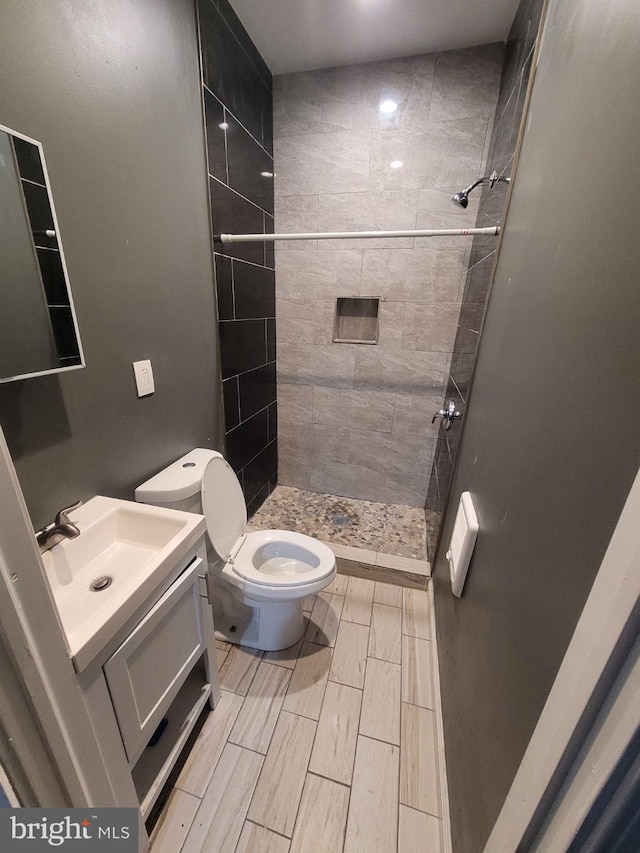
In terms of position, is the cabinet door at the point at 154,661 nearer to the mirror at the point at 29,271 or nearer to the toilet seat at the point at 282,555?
the toilet seat at the point at 282,555

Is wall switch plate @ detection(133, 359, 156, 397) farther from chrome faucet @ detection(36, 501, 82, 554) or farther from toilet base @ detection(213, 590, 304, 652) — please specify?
toilet base @ detection(213, 590, 304, 652)

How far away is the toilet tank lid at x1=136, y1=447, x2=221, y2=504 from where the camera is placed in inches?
47.2

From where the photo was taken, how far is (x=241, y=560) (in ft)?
4.68

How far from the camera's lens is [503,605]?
73 centimetres

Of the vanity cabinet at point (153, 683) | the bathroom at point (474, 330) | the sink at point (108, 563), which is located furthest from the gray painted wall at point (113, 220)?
the vanity cabinet at point (153, 683)

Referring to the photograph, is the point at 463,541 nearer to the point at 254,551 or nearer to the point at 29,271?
the point at 254,551

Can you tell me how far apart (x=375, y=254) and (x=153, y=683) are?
225cm

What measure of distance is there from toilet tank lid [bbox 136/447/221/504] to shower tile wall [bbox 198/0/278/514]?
48cm

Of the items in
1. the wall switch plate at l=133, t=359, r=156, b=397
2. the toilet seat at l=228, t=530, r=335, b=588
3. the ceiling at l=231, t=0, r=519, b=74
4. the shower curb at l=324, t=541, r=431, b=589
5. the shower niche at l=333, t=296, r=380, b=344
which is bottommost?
the shower curb at l=324, t=541, r=431, b=589

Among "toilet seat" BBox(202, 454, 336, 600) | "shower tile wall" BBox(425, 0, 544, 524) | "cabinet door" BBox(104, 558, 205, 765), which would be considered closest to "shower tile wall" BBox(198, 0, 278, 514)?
"toilet seat" BBox(202, 454, 336, 600)

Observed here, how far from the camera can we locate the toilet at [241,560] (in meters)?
1.29

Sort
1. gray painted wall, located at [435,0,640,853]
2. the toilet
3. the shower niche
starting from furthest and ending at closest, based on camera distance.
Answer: the shower niche → the toilet → gray painted wall, located at [435,0,640,853]

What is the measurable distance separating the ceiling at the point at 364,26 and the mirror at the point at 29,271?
1451mm

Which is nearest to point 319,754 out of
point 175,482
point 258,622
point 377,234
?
point 258,622
